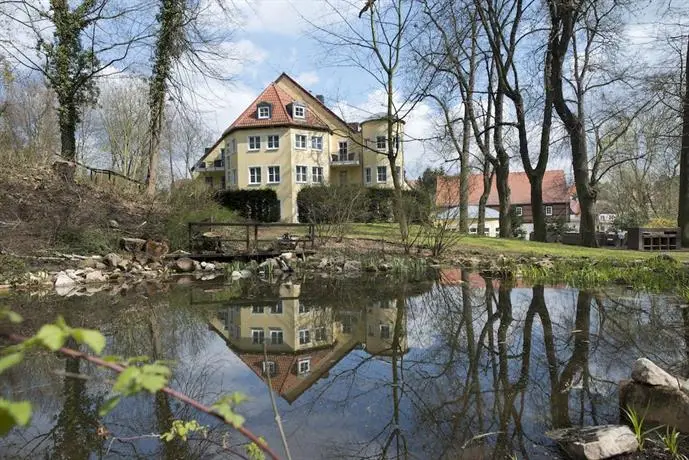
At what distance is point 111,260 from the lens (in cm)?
1248

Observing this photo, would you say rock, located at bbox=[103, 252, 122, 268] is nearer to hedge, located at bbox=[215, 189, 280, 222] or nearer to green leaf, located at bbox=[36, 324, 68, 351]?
green leaf, located at bbox=[36, 324, 68, 351]

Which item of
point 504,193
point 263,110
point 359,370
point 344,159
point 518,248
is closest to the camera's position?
point 359,370

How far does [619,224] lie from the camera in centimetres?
4103

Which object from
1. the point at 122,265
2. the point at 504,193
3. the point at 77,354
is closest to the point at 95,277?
the point at 122,265

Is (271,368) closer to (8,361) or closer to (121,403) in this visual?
(121,403)

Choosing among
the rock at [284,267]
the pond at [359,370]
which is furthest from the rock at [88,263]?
the rock at [284,267]

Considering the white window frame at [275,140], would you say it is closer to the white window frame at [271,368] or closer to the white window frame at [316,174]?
the white window frame at [316,174]

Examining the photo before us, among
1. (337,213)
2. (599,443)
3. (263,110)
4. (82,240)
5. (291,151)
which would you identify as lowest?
(599,443)

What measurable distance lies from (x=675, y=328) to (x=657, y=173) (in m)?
41.2

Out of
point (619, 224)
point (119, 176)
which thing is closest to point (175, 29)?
point (119, 176)

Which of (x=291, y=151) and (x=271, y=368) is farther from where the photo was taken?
(x=291, y=151)

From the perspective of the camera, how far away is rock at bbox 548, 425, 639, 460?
9.88ft

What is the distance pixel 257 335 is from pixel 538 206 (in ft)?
57.1

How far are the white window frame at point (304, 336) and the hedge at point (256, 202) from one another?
31.4 metres
